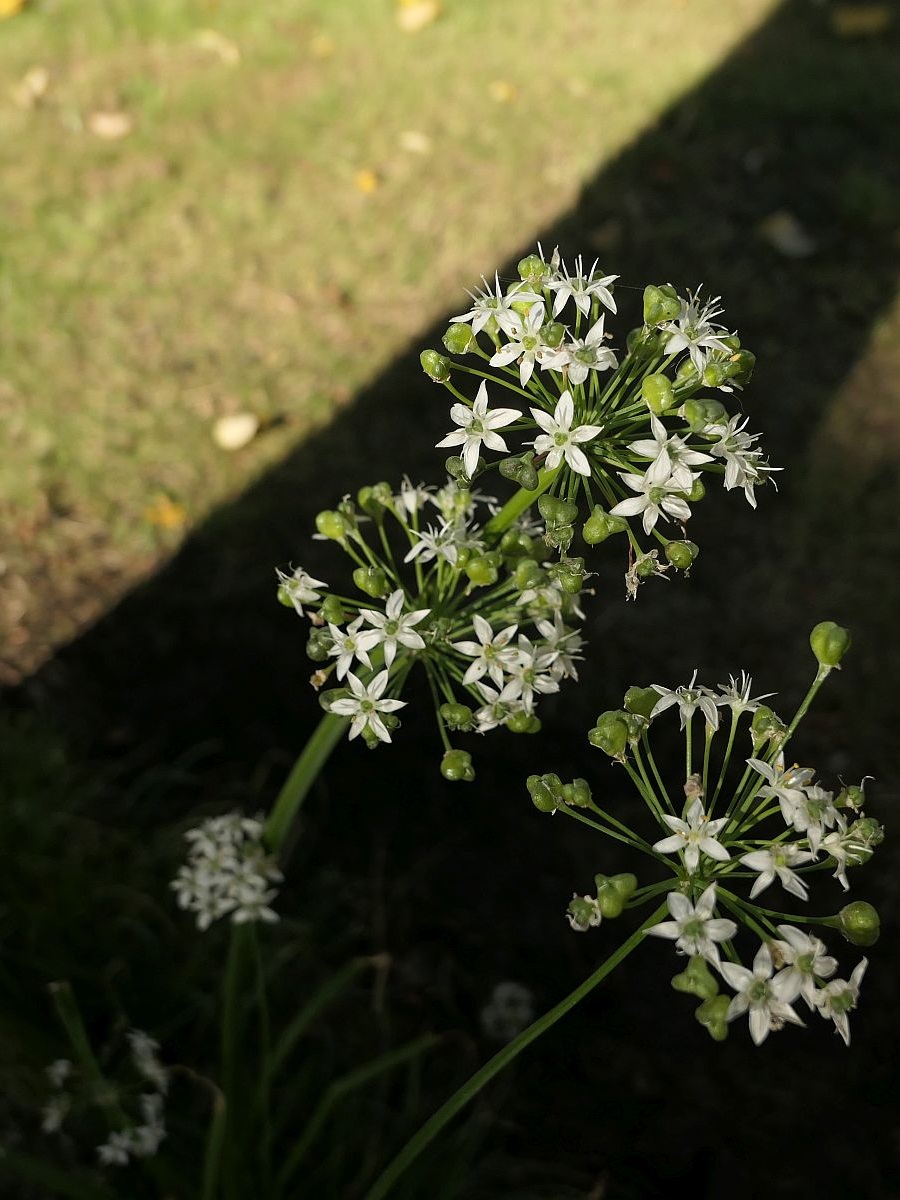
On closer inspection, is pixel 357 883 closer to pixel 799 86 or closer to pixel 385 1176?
pixel 385 1176

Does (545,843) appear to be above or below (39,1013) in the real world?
below

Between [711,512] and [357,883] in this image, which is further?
[711,512]

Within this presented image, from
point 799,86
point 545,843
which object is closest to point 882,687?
point 545,843

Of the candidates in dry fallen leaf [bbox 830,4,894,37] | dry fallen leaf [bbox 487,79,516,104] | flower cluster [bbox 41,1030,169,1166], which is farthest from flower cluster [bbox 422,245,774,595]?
dry fallen leaf [bbox 830,4,894,37]

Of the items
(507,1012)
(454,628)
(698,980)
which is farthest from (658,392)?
(507,1012)

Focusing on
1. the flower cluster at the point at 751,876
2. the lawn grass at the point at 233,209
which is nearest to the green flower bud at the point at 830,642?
the flower cluster at the point at 751,876

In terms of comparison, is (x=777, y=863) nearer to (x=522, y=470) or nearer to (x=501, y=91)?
(x=522, y=470)

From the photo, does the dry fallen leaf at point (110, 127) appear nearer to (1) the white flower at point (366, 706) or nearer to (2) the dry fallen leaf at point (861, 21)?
(2) the dry fallen leaf at point (861, 21)
